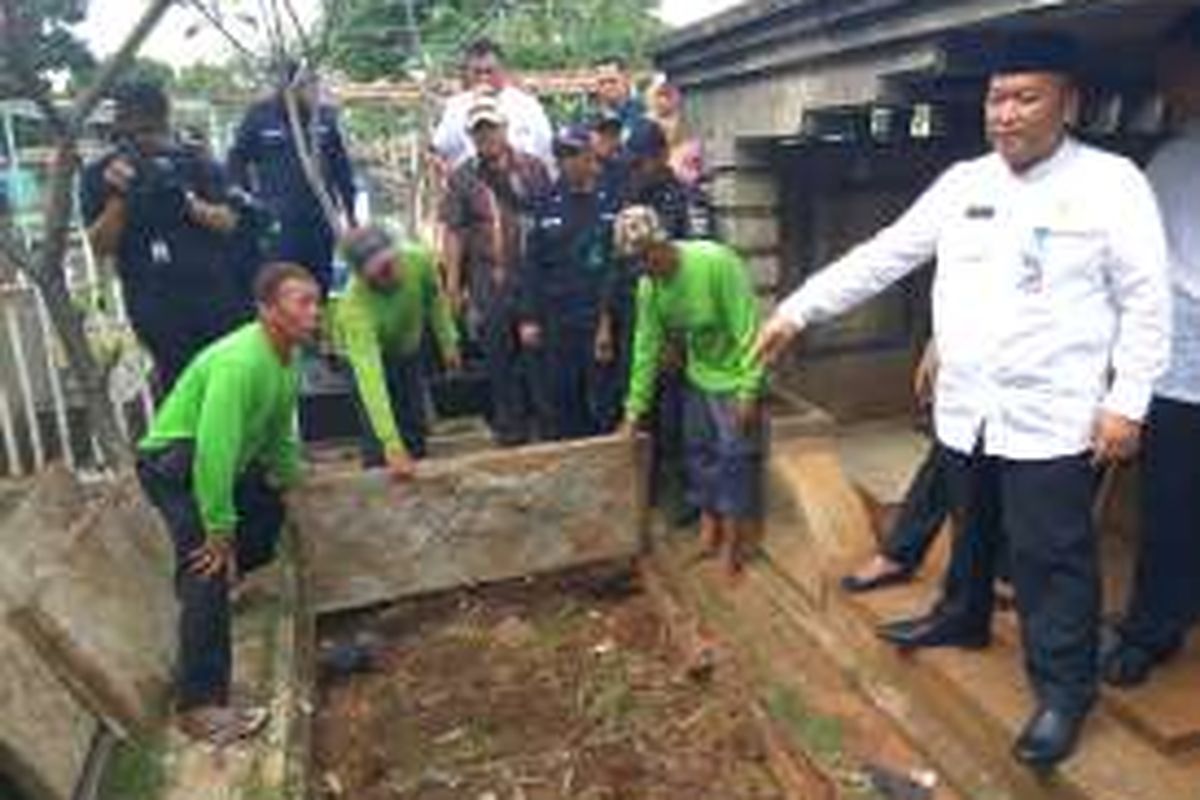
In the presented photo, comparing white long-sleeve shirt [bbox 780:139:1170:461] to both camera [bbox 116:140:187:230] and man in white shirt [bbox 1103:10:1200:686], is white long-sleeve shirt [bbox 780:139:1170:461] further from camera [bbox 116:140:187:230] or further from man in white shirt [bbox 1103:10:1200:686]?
camera [bbox 116:140:187:230]

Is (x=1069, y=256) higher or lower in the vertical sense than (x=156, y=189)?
lower

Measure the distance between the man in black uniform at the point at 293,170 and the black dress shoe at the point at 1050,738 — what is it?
513 cm

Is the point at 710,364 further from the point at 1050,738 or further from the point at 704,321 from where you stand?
the point at 1050,738

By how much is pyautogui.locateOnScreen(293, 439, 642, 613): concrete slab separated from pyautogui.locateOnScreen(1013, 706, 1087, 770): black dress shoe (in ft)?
10.2

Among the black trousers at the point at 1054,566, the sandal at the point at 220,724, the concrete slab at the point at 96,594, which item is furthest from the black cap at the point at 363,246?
the black trousers at the point at 1054,566

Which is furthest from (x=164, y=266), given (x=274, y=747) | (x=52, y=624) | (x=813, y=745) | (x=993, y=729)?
(x=993, y=729)

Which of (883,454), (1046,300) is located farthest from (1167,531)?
(883,454)

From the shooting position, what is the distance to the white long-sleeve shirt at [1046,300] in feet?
12.0

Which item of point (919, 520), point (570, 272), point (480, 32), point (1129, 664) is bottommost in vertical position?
point (1129, 664)

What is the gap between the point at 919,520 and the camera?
539cm

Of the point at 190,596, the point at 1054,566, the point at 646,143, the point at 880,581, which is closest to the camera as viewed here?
the point at 1054,566

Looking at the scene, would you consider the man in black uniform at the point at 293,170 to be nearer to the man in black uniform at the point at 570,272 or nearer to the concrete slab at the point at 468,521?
the man in black uniform at the point at 570,272

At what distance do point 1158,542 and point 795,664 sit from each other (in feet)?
6.25

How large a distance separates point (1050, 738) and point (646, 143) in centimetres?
415
